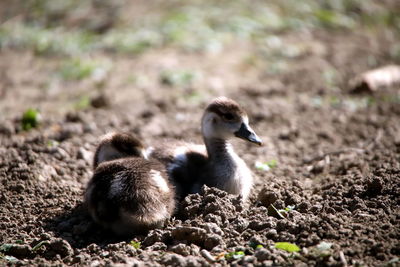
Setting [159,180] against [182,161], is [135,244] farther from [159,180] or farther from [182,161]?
[182,161]

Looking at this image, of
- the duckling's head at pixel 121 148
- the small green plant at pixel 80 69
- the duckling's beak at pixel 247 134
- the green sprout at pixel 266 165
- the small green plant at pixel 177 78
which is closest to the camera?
the duckling's head at pixel 121 148

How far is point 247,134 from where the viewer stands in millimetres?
6223

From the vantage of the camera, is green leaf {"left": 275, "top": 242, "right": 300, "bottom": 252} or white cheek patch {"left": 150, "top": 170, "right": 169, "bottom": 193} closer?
green leaf {"left": 275, "top": 242, "right": 300, "bottom": 252}

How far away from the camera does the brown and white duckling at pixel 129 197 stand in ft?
16.4

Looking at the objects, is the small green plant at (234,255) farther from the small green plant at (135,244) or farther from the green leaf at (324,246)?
the small green plant at (135,244)

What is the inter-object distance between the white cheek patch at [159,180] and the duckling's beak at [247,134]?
1.22 meters

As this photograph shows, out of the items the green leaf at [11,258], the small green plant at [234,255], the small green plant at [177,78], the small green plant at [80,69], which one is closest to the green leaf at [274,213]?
the small green plant at [234,255]

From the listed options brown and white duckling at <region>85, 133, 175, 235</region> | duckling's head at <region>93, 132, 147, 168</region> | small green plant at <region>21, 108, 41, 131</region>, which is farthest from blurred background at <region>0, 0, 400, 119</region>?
brown and white duckling at <region>85, 133, 175, 235</region>

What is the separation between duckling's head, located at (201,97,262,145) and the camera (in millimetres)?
6238

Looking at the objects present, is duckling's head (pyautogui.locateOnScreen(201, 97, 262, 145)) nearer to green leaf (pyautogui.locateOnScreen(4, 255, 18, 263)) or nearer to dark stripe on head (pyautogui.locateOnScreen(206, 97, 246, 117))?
dark stripe on head (pyautogui.locateOnScreen(206, 97, 246, 117))

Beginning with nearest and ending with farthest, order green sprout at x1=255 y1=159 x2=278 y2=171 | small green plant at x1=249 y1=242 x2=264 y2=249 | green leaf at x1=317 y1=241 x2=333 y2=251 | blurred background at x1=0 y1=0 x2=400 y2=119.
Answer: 1. green leaf at x1=317 y1=241 x2=333 y2=251
2. small green plant at x1=249 y1=242 x2=264 y2=249
3. green sprout at x1=255 y1=159 x2=278 y2=171
4. blurred background at x1=0 y1=0 x2=400 y2=119

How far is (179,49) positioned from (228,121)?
572 centimetres

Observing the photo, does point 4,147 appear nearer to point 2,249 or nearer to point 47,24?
point 2,249

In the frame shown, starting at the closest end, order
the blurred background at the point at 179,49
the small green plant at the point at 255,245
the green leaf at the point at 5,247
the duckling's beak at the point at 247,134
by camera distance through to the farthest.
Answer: the small green plant at the point at 255,245 < the green leaf at the point at 5,247 < the duckling's beak at the point at 247,134 < the blurred background at the point at 179,49
